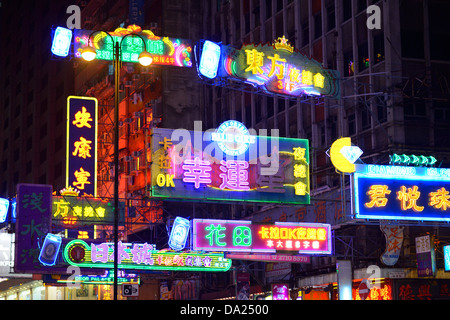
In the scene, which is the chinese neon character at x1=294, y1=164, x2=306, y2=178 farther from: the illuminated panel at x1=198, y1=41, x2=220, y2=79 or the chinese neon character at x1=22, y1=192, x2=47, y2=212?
the chinese neon character at x1=22, y1=192, x2=47, y2=212

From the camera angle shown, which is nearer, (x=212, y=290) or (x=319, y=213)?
(x=319, y=213)

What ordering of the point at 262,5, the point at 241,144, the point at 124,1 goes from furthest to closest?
the point at 124,1 < the point at 262,5 < the point at 241,144

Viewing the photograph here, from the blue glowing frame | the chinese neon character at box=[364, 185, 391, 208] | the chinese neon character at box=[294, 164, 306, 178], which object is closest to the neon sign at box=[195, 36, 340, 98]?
the chinese neon character at box=[294, 164, 306, 178]

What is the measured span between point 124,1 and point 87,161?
28.8 metres

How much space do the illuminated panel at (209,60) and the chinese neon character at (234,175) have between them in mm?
5024

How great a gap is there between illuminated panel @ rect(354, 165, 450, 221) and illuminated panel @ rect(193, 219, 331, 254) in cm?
321

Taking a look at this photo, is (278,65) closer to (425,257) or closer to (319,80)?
(319,80)

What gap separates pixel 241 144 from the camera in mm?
34062

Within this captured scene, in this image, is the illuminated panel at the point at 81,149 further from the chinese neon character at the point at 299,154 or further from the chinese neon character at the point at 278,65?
the chinese neon character at the point at 278,65

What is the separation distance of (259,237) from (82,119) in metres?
16.4

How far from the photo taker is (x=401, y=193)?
31.1 meters

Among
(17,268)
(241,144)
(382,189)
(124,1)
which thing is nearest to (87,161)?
(17,268)

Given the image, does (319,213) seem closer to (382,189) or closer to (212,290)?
(382,189)

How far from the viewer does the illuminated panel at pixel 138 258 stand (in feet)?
116
